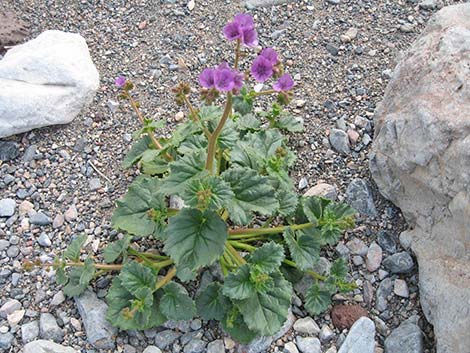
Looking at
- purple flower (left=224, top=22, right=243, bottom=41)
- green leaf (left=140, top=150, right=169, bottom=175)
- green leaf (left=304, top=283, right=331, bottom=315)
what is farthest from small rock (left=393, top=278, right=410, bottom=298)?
purple flower (left=224, top=22, right=243, bottom=41)

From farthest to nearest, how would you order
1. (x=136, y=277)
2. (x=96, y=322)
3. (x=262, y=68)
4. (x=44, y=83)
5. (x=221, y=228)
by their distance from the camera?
(x=44, y=83), (x=96, y=322), (x=136, y=277), (x=221, y=228), (x=262, y=68)

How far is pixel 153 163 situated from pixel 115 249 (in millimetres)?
536

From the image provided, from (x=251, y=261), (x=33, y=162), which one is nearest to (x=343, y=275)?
(x=251, y=261)

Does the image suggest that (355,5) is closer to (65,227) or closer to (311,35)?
(311,35)

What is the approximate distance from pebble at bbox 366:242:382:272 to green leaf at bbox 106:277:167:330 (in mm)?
1103

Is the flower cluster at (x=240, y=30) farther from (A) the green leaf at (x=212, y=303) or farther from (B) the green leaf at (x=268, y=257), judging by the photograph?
(A) the green leaf at (x=212, y=303)

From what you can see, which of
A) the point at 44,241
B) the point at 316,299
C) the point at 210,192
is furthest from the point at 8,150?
the point at 316,299

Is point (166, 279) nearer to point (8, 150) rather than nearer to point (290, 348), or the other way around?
point (290, 348)

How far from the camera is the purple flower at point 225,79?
277 centimetres

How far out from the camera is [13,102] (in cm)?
416

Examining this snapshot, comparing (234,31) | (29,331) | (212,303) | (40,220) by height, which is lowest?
(29,331)

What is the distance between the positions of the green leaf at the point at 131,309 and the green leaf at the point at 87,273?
0.12 metres

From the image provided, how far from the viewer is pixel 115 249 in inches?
140

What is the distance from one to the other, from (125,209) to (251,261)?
71cm
